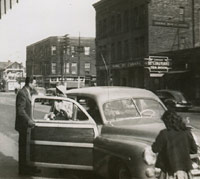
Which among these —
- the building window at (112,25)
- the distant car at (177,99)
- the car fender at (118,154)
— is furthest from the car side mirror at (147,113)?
the building window at (112,25)

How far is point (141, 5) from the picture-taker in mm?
41219

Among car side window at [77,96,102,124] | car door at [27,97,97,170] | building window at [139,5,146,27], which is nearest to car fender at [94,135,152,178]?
car door at [27,97,97,170]

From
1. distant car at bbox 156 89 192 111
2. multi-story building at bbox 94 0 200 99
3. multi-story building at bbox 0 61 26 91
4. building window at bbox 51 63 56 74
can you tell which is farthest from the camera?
multi-story building at bbox 0 61 26 91

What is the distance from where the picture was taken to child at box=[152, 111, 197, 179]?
4.61 meters

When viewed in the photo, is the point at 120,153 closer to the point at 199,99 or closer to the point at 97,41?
the point at 199,99

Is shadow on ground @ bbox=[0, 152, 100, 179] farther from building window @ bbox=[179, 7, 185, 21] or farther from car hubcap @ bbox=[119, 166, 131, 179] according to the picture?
building window @ bbox=[179, 7, 185, 21]

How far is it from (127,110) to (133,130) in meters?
0.75

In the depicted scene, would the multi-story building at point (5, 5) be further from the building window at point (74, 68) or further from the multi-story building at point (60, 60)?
the building window at point (74, 68)

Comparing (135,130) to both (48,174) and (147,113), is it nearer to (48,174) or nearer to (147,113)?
(147,113)

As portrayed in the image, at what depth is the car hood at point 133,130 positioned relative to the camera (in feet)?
19.6

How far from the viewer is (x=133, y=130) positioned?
619cm

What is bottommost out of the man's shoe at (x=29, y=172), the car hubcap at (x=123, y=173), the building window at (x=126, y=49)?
the man's shoe at (x=29, y=172)

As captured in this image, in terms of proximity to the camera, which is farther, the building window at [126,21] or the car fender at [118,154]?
the building window at [126,21]

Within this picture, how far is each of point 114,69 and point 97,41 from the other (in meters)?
6.46
